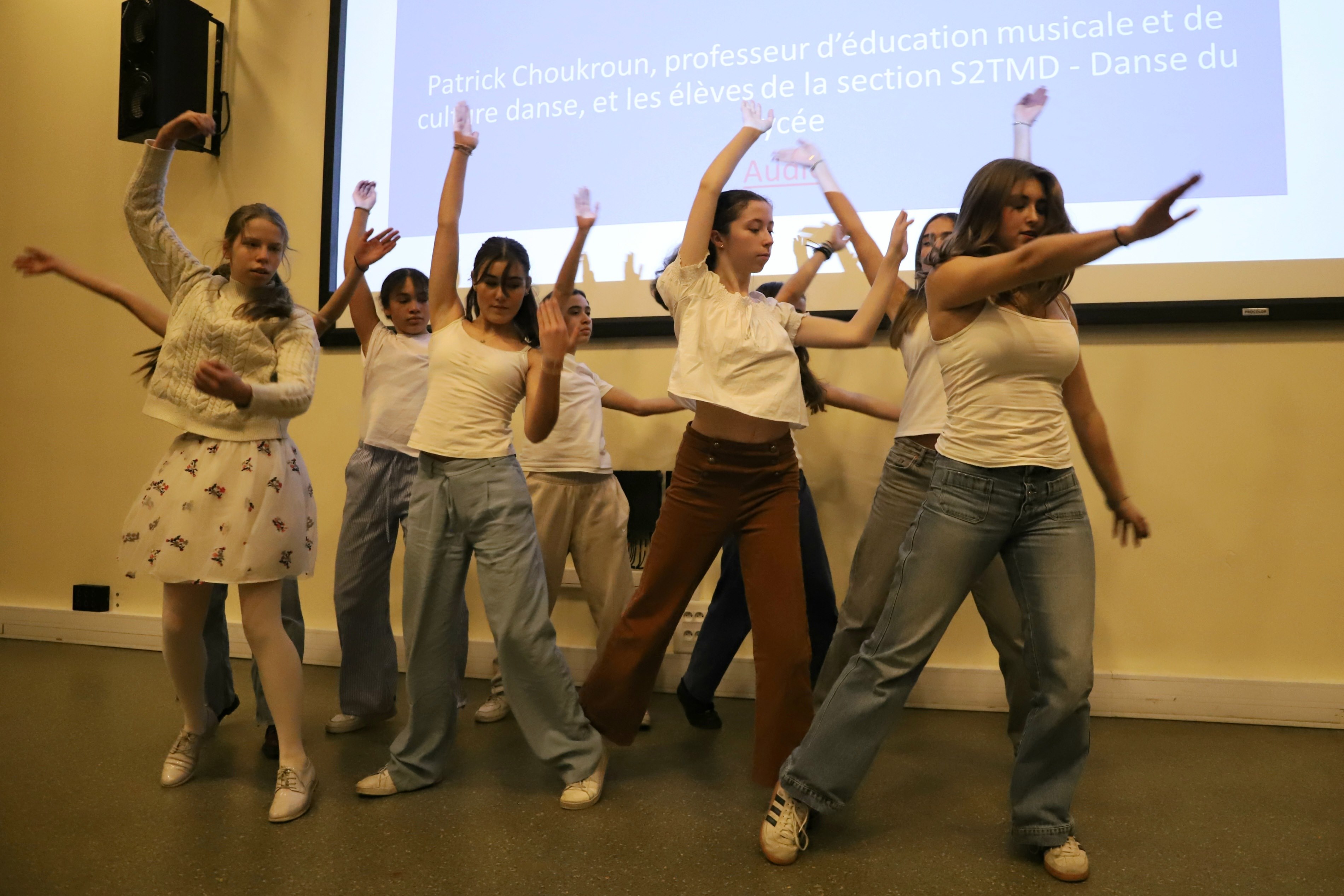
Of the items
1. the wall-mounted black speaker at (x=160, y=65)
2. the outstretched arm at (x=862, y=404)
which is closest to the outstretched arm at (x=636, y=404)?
the outstretched arm at (x=862, y=404)

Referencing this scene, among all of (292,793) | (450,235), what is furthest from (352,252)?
(292,793)

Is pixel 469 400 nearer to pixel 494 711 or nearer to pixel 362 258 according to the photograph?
pixel 362 258

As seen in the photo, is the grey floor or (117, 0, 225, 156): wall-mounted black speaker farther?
(117, 0, 225, 156): wall-mounted black speaker

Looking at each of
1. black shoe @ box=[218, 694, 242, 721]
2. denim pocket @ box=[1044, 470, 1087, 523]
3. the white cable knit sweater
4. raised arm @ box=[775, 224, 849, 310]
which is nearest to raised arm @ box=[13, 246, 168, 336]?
the white cable knit sweater

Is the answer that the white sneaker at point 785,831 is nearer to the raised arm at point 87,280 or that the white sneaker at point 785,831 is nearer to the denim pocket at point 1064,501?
the denim pocket at point 1064,501

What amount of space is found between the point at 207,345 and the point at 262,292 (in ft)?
0.60

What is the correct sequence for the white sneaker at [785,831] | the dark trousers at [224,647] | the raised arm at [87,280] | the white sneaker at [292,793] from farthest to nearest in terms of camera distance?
the dark trousers at [224,647]
the raised arm at [87,280]
the white sneaker at [292,793]
the white sneaker at [785,831]

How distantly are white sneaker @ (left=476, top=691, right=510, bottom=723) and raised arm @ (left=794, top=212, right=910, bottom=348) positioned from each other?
1501mm

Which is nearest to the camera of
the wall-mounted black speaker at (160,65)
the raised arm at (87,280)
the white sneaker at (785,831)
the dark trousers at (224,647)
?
the white sneaker at (785,831)

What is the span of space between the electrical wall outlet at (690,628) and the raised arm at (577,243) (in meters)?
1.33

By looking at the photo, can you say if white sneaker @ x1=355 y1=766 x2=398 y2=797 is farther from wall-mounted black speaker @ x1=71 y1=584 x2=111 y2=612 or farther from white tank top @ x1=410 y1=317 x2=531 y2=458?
wall-mounted black speaker @ x1=71 y1=584 x2=111 y2=612

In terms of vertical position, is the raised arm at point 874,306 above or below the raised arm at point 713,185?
below

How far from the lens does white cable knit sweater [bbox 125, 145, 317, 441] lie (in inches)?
84.7

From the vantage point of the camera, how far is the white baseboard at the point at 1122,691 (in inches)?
111
